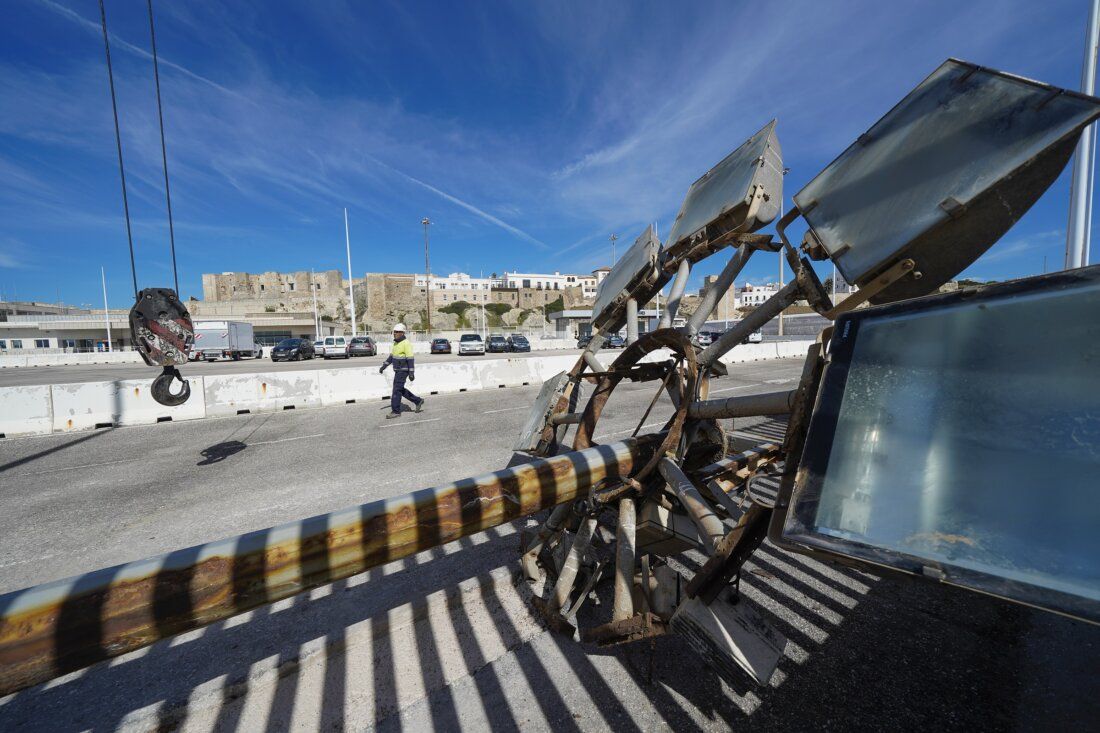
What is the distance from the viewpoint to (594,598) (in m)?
2.87

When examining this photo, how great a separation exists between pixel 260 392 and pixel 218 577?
1143 cm

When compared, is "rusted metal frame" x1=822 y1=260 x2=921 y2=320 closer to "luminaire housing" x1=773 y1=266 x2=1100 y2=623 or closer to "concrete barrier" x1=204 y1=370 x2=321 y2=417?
"luminaire housing" x1=773 y1=266 x2=1100 y2=623

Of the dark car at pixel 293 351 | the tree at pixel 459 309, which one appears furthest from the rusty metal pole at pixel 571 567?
the tree at pixel 459 309

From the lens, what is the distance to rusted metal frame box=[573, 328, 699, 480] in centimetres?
260

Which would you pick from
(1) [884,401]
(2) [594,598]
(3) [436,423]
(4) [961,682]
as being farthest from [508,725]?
(3) [436,423]

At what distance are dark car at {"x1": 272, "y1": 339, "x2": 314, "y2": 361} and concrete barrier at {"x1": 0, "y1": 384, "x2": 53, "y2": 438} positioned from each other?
21678 mm

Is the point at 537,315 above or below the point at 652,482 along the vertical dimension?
above

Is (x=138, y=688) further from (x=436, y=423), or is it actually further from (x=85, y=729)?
(x=436, y=423)

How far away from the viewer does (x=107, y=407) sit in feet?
29.3

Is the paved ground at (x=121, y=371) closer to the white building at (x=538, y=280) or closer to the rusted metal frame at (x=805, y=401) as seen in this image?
the rusted metal frame at (x=805, y=401)

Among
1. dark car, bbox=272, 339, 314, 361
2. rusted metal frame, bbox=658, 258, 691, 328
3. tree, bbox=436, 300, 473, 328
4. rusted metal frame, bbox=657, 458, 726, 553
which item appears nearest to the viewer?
rusted metal frame, bbox=657, 458, 726, 553

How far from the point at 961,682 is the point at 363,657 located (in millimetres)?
3316

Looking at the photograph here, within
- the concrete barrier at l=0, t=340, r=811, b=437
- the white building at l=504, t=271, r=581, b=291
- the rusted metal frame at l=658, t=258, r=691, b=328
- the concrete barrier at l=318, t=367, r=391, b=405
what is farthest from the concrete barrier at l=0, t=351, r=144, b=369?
the white building at l=504, t=271, r=581, b=291

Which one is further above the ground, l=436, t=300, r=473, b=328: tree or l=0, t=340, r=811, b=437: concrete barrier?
l=436, t=300, r=473, b=328: tree
